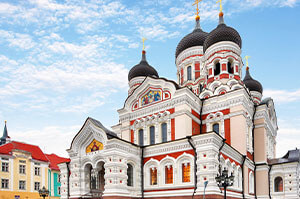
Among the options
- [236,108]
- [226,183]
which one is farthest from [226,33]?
[226,183]

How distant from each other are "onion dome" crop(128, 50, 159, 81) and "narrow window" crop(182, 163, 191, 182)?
51.8ft

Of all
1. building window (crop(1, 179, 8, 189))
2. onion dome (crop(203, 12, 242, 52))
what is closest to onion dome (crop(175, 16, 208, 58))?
onion dome (crop(203, 12, 242, 52))

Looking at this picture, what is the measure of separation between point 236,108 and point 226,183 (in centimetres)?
810

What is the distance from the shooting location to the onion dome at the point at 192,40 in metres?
28.9

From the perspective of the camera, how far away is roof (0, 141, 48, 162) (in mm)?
31516

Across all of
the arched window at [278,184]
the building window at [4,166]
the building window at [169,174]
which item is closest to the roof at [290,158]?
the arched window at [278,184]

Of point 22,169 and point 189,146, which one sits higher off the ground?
point 189,146

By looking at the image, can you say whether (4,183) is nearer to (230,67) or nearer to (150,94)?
(150,94)

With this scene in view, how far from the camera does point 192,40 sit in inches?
1146

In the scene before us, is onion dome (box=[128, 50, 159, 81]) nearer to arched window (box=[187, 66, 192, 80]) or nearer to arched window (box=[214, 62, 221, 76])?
arched window (box=[187, 66, 192, 80])

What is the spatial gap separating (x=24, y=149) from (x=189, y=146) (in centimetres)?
2570

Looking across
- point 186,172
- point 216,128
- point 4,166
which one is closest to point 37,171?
point 4,166

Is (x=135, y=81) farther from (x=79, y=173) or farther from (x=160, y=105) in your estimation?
(x=79, y=173)

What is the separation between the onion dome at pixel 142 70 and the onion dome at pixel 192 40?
3.22m
